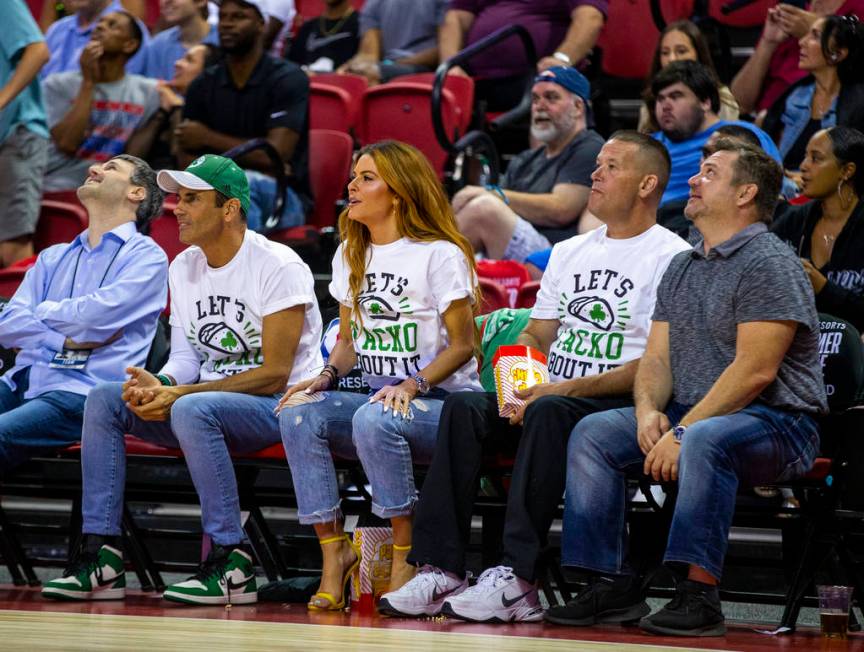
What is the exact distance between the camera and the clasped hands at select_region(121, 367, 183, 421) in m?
3.85

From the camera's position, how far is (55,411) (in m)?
4.19

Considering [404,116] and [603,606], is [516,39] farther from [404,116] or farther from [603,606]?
[603,606]

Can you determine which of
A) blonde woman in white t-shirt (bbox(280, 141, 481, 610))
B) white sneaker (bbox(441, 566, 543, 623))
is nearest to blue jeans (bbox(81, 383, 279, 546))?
blonde woman in white t-shirt (bbox(280, 141, 481, 610))

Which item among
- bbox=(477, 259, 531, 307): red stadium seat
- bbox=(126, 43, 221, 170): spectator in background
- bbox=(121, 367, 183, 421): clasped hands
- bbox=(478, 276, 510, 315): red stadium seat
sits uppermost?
bbox=(126, 43, 221, 170): spectator in background

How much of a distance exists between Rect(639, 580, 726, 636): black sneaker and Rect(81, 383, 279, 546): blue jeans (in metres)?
1.23

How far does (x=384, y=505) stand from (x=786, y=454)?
3.42 ft

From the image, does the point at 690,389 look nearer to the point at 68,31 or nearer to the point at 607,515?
the point at 607,515

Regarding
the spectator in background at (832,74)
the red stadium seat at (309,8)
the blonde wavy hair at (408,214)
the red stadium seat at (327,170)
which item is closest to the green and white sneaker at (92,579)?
the blonde wavy hair at (408,214)

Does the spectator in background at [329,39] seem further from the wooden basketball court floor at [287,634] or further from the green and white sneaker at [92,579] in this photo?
the wooden basketball court floor at [287,634]

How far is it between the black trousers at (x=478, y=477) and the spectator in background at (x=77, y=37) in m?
4.89

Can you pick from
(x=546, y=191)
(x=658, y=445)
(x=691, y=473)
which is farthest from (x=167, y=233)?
(x=691, y=473)

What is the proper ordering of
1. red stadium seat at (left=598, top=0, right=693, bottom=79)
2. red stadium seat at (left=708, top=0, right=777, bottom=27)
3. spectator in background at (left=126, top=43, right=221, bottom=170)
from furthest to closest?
1. red stadium seat at (left=598, top=0, right=693, bottom=79)
2. red stadium seat at (left=708, top=0, right=777, bottom=27)
3. spectator in background at (left=126, top=43, right=221, bottom=170)

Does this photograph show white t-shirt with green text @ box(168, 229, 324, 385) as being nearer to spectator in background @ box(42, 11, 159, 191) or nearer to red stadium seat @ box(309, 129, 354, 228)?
red stadium seat @ box(309, 129, 354, 228)

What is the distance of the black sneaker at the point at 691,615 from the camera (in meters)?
3.14
